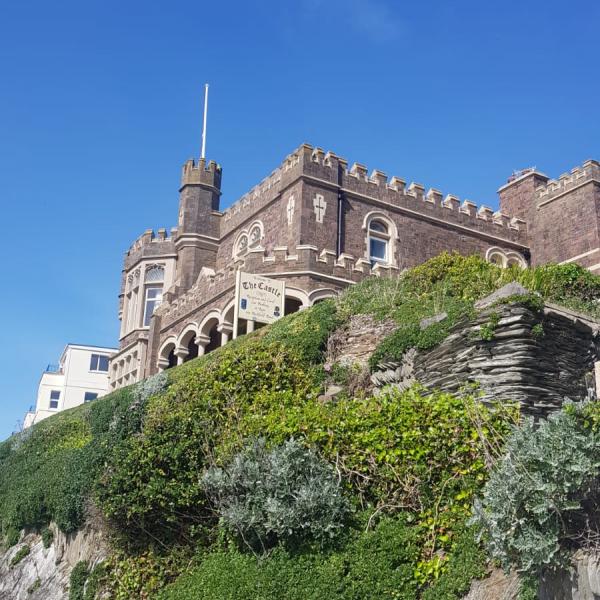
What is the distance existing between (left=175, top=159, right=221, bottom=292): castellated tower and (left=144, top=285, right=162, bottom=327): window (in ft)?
6.33

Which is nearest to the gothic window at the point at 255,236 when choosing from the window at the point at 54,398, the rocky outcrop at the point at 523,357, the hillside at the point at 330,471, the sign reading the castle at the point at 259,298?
the sign reading the castle at the point at 259,298

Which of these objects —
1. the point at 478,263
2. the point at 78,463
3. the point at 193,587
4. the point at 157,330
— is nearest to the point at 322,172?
the point at 157,330

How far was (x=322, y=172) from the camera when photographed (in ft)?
103

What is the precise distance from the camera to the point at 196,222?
36.3m

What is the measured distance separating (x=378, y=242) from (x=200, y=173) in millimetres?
8911

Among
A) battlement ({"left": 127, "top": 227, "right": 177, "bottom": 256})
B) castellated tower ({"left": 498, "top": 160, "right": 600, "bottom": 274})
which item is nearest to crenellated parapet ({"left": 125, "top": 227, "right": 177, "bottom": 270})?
battlement ({"left": 127, "top": 227, "right": 177, "bottom": 256})

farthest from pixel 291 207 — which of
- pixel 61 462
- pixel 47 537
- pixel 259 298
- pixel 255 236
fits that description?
pixel 47 537

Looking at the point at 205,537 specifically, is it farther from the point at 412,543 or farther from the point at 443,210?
the point at 443,210

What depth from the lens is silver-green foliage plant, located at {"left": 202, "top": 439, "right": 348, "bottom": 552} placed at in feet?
43.5

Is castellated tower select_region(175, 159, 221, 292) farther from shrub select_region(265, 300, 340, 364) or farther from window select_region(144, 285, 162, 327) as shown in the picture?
shrub select_region(265, 300, 340, 364)

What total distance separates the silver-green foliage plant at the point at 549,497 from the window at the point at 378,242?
21825mm

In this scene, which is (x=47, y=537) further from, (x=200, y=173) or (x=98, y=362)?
(x=98, y=362)

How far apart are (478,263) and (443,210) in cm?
1374

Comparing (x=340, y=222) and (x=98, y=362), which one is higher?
(x=98, y=362)
